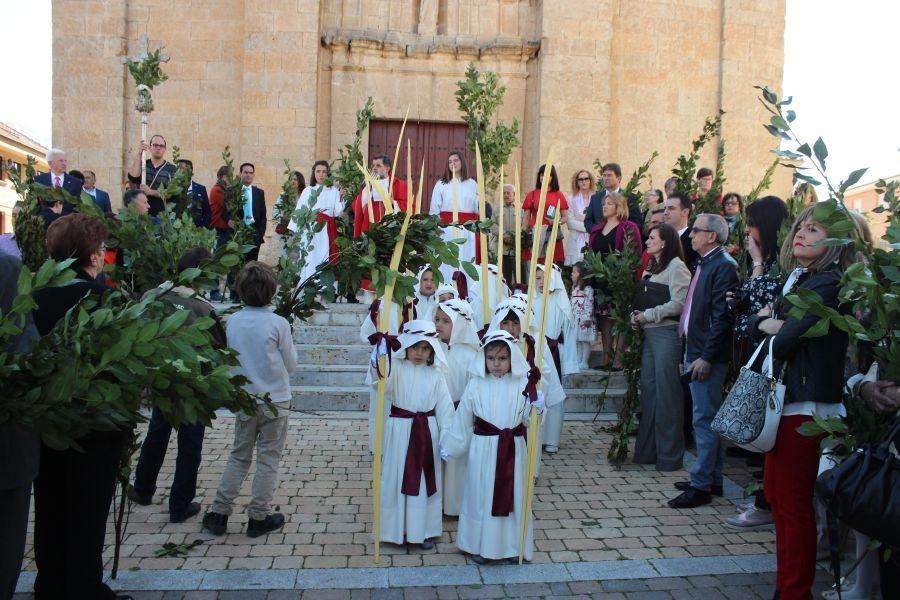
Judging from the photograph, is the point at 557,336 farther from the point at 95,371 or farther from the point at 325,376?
the point at 95,371

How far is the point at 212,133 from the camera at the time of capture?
13836 mm

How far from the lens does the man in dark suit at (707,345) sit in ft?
17.7

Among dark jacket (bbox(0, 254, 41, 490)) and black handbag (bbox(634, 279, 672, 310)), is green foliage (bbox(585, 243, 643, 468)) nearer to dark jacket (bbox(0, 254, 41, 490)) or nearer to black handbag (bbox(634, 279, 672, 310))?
black handbag (bbox(634, 279, 672, 310))

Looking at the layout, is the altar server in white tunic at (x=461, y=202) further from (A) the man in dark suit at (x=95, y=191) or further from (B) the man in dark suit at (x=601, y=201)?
(A) the man in dark suit at (x=95, y=191)

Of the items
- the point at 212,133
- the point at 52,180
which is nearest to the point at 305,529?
the point at 52,180

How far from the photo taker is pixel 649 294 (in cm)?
631

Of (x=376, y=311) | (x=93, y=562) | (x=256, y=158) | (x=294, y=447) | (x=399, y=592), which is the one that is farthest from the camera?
(x=256, y=158)

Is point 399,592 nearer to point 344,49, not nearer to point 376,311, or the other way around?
point 376,311

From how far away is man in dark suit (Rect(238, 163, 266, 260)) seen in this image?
36.4 ft

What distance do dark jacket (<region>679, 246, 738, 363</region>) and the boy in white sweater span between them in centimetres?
308

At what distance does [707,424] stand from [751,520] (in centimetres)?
80

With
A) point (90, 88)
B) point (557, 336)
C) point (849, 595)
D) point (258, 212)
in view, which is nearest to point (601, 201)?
point (557, 336)

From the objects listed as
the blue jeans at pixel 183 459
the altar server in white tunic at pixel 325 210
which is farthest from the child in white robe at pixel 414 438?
the altar server in white tunic at pixel 325 210

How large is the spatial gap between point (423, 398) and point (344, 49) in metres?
10.7
